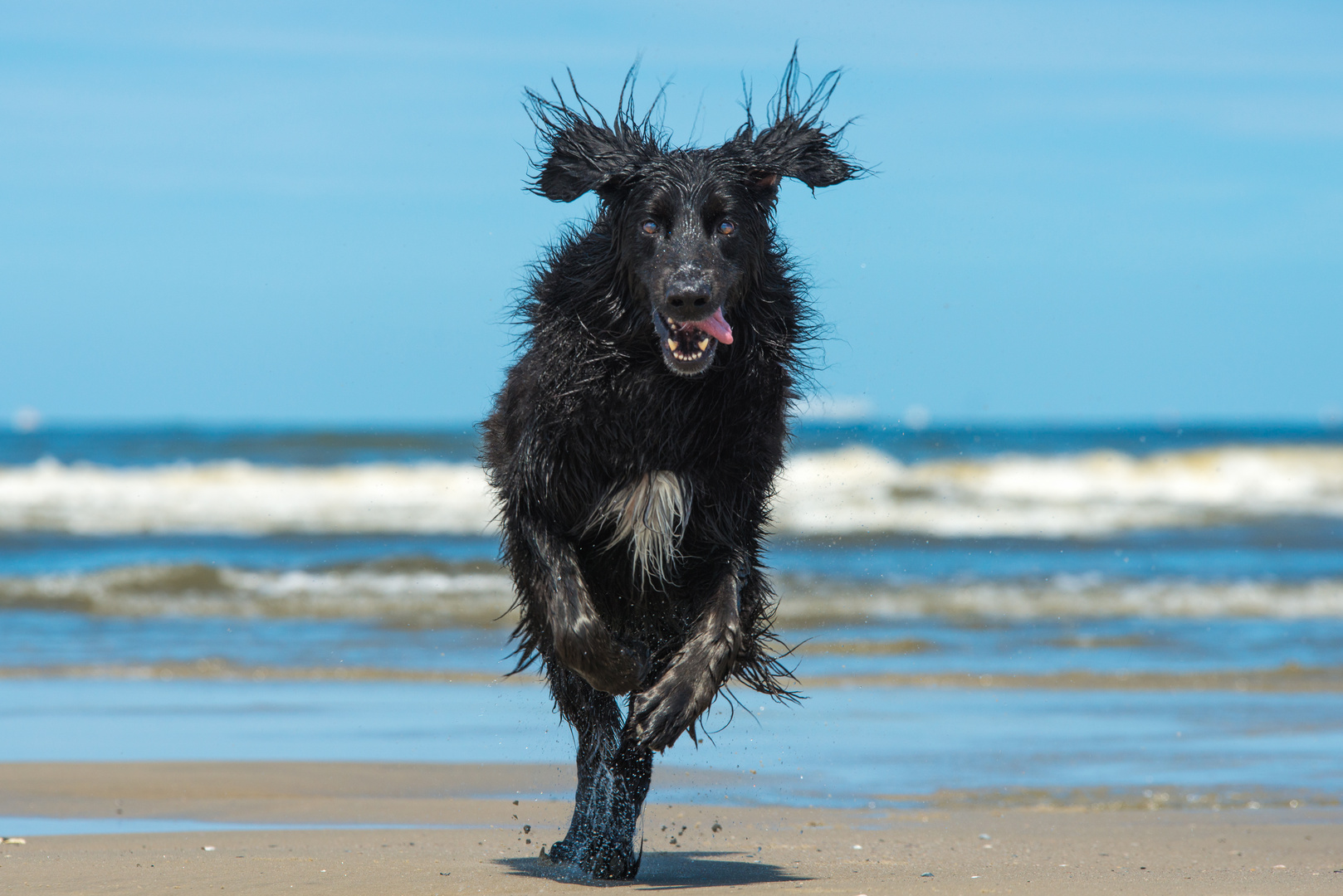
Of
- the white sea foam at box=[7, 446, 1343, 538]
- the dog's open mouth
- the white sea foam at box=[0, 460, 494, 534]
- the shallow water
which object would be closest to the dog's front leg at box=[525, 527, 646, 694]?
the dog's open mouth

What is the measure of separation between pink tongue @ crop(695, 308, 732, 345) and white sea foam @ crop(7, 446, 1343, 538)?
1412 cm

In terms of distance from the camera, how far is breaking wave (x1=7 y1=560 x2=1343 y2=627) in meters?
12.7

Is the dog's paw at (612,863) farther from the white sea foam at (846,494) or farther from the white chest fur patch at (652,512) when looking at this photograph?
the white sea foam at (846,494)

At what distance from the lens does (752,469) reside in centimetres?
468

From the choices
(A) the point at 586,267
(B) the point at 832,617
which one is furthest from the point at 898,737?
(B) the point at 832,617

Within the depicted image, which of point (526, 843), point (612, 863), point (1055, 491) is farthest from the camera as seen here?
point (1055, 491)

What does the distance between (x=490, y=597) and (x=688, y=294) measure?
9.73 metres

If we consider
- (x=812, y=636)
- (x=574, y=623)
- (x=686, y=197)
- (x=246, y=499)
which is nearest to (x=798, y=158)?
(x=686, y=197)

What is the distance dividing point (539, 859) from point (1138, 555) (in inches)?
557

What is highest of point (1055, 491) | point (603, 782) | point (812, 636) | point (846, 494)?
point (1055, 491)

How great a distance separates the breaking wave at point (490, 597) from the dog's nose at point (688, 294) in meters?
8.39

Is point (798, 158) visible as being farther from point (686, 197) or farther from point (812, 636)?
point (812, 636)

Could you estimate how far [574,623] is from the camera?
4.44 metres

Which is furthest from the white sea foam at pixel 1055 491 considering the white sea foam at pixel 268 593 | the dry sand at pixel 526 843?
the dry sand at pixel 526 843
